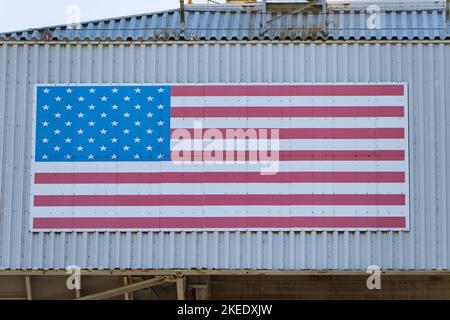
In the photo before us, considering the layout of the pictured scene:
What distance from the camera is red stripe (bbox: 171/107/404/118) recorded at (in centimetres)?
2041

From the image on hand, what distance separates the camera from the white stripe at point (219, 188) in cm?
2016

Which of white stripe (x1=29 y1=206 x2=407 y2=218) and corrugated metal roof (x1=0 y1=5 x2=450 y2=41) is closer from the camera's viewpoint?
white stripe (x1=29 y1=206 x2=407 y2=218)

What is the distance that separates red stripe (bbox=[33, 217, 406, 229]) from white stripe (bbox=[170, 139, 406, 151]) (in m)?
1.77

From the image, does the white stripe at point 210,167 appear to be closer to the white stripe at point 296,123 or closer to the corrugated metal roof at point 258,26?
the white stripe at point 296,123

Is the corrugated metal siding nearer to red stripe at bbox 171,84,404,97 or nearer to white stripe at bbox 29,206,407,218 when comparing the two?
red stripe at bbox 171,84,404,97

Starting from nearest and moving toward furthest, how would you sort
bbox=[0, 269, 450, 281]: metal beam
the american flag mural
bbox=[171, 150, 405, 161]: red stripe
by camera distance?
bbox=[0, 269, 450, 281]: metal beam, the american flag mural, bbox=[171, 150, 405, 161]: red stripe

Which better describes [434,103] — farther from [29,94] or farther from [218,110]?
[29,94]

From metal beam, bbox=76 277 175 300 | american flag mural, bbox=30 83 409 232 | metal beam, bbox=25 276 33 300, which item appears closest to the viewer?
american flag mural, bbox=30 83 409 232

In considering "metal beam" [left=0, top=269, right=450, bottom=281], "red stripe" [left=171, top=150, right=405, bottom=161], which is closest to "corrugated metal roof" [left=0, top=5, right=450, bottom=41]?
"red stripe" [left=171, top=150, right=405, bottom=161]

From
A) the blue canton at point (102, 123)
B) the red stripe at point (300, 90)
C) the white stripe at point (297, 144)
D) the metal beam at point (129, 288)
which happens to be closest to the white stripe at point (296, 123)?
the white stripe at point (297, 144)

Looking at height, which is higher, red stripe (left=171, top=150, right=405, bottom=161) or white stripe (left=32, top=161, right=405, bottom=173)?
red stripe (left=171, top=150, right=405, bottom=161)

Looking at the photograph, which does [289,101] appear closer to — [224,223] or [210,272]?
[224,223]

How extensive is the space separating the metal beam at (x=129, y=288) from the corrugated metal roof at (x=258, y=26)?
6.38 m
